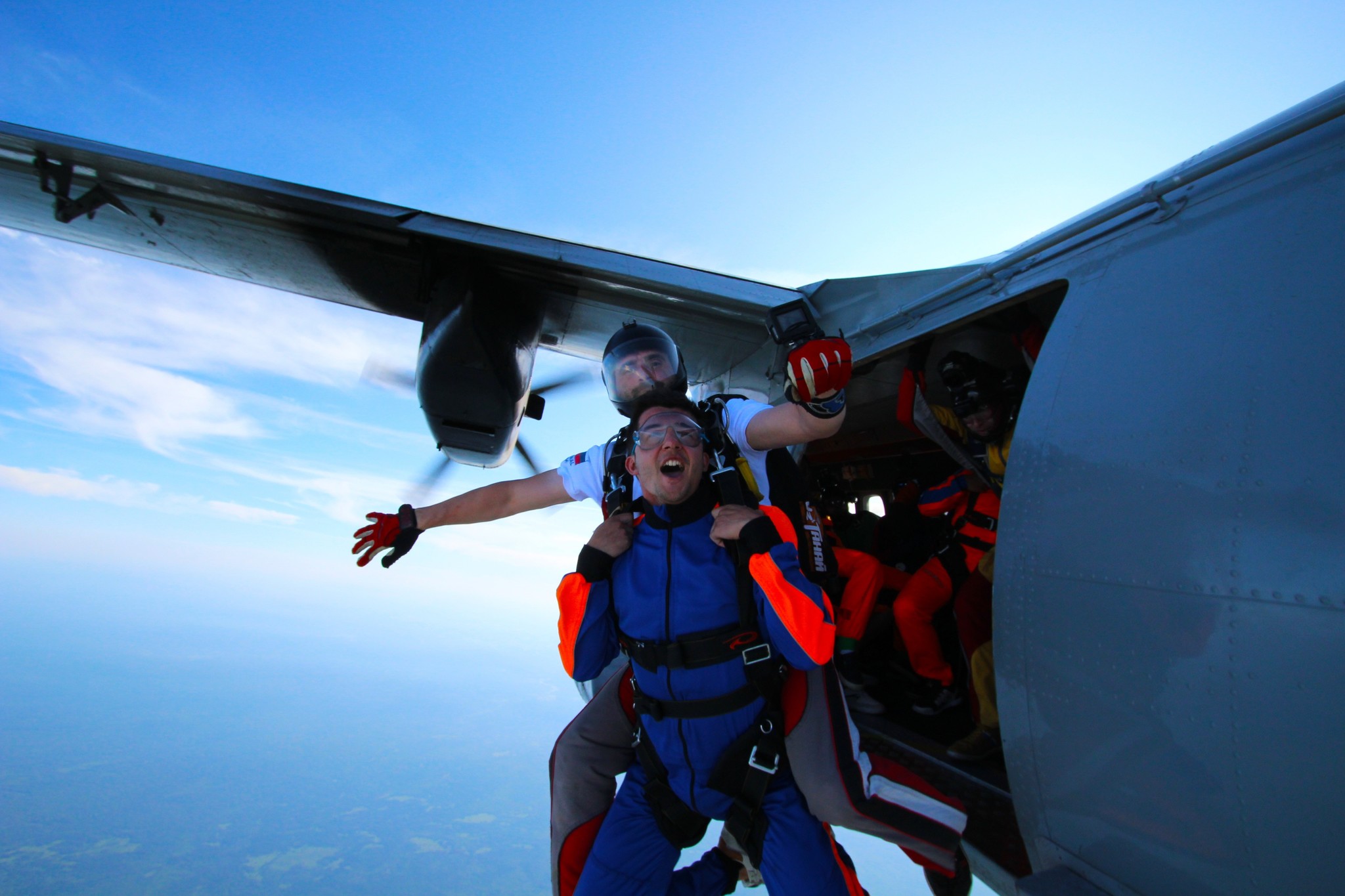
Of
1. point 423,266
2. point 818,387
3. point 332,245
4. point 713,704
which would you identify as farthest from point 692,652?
point 332,245

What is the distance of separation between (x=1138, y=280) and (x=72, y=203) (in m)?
5.82

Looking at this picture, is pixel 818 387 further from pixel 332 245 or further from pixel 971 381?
pixel 332 245

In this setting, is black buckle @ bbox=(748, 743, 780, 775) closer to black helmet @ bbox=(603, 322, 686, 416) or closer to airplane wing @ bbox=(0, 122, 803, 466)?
black helmet @ bbox=(603, 322, 686, 416)

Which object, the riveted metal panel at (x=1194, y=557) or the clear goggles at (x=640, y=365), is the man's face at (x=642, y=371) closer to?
the clear goggles at (x=640, y=365)

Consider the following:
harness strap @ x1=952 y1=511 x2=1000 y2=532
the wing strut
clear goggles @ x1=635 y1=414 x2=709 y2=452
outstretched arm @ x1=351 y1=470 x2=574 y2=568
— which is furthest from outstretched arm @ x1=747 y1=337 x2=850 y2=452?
the wing strut

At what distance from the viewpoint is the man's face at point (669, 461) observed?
186 centimetres

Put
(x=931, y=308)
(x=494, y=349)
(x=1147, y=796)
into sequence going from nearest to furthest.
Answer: (x=1147, y=796)
(x=931, y=308)
(x=494, y=349)

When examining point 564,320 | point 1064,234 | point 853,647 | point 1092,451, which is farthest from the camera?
point 564,320

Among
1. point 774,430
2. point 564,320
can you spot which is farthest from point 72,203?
point 774,430

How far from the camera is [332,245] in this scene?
4254 millimetres

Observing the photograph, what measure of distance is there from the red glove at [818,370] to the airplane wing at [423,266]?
6.20ft

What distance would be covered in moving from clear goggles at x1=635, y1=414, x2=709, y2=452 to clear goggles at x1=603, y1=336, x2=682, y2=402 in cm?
52

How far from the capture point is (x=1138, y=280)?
→ 177cm

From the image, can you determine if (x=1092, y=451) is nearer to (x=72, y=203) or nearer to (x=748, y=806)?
(x=748, y=806)
